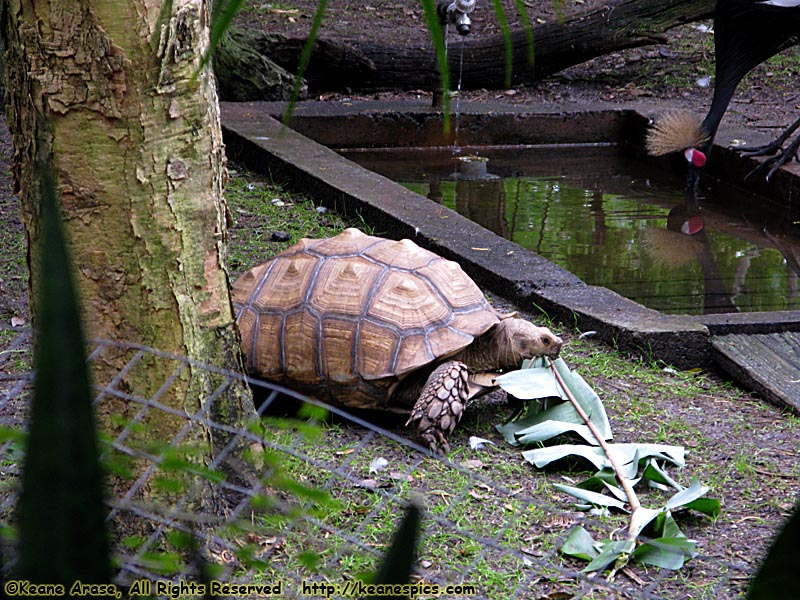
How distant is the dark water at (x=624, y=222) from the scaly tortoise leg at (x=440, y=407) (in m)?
2.27

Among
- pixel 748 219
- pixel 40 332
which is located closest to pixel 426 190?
pixel 748 219

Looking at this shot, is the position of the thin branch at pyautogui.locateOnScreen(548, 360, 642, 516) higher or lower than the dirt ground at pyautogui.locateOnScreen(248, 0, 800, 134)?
lower

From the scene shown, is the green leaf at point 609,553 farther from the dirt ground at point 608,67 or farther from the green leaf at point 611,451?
the dirt ground at point 608,67

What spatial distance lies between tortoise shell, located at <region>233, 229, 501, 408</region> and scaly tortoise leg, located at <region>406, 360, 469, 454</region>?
86 mm

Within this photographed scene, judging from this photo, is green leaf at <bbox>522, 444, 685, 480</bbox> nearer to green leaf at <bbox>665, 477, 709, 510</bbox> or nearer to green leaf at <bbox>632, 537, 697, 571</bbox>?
green leaf at <bbox>665, 477, 709, 510</bbox>

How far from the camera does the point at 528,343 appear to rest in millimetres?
3660

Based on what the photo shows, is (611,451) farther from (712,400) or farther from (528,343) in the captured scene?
(712,400)

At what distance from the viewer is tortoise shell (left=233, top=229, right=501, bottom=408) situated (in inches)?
138

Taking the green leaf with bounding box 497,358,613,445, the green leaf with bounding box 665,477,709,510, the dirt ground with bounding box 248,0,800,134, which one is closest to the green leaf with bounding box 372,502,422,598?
the green leaf with bounding box 665,477,709,510

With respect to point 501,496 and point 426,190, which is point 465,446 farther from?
point 426,190

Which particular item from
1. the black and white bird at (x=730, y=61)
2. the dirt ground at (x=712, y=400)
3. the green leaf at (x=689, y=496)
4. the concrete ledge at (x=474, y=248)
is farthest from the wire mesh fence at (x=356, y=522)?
the black and white bird at (x=730, y=61)

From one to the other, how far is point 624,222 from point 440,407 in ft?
13.8

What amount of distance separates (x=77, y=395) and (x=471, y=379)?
3080 millimetres

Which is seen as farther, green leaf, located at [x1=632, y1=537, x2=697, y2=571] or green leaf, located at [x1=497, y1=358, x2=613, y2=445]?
green leaf, located at [x1=497, y1=358, x2=613, y2=445]
